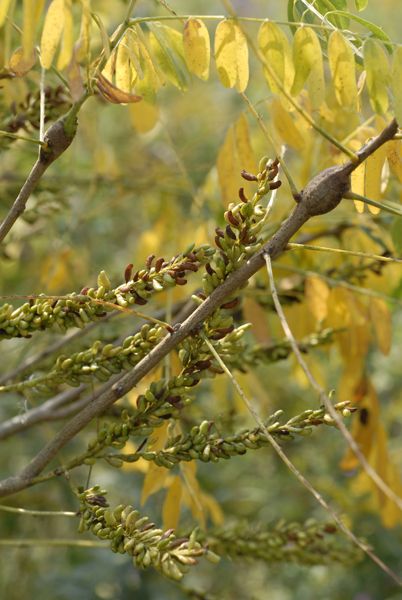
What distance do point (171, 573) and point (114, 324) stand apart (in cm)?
112

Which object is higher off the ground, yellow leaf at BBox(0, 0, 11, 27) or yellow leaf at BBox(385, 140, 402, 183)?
yellow leaf at BBox(0, 0, 11, 27)

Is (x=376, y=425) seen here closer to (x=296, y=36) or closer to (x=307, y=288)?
(x=307, y=288)

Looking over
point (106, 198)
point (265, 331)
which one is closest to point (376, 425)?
point (265, 331)

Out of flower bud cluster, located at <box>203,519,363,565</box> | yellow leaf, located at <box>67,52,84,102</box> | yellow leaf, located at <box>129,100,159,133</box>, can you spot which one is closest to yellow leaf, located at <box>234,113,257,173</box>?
yellow leaf, located at <box>129,100,159,133</box>

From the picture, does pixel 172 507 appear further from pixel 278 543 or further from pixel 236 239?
pixel 236 239

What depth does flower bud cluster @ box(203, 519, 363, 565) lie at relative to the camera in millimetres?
1348

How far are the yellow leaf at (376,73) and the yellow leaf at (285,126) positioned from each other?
0.38m

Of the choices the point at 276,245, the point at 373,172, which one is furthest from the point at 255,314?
the point at 276,245

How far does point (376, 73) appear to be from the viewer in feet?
3.17

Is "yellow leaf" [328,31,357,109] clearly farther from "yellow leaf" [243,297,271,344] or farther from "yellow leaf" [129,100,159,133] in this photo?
"yellow leaf" [243,297,271,344]

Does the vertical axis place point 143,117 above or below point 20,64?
below

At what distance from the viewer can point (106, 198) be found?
99.3 inches

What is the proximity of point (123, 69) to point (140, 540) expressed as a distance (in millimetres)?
558

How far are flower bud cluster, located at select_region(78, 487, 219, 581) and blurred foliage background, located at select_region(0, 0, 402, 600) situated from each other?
0.64 m
